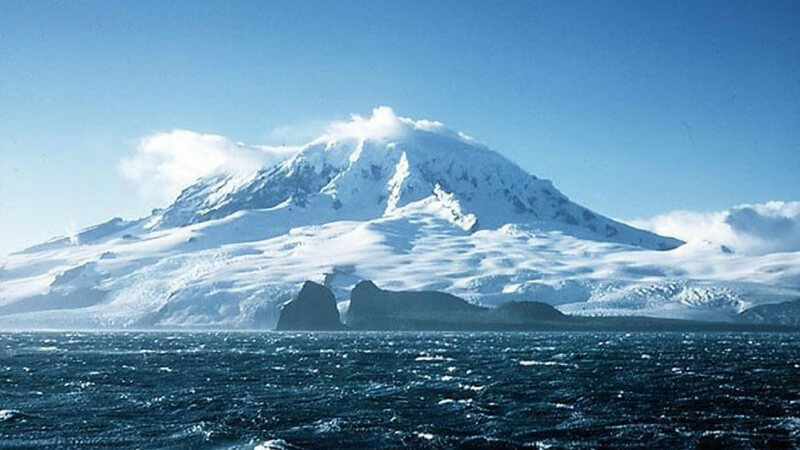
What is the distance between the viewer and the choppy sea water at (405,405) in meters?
50.1

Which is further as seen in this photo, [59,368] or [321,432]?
[59,368]

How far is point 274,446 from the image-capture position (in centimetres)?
4784

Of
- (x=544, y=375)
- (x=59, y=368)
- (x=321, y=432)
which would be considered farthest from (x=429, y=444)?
(x=59, y=368)

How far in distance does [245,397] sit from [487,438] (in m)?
26.8

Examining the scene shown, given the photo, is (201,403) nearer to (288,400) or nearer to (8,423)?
(288,400)

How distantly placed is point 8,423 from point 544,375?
51.1 meters

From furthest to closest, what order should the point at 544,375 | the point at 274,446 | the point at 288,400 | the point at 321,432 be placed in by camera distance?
the point at 544,375 → the point at 288,400 → the point at 321,432 → the point at 274,446

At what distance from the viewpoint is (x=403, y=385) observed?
260 feet

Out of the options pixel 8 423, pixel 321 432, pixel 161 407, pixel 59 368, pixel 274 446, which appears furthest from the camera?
pixel 59 368

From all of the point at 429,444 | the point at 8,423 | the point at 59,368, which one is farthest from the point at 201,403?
the point at 59,368

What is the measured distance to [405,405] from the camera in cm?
6450

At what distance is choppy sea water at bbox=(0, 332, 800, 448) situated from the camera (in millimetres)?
50062

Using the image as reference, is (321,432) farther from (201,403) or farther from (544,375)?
(544,375)

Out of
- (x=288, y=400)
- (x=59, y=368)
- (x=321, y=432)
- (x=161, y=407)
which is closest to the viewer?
(x=321, y=432)
